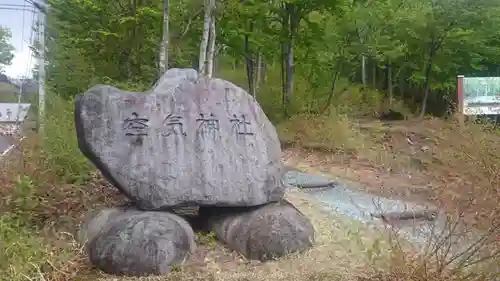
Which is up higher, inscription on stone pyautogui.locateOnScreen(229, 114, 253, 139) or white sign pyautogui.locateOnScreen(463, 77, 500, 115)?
white sign pyautogui.locateOnScreen(463, 77, 500, 115)

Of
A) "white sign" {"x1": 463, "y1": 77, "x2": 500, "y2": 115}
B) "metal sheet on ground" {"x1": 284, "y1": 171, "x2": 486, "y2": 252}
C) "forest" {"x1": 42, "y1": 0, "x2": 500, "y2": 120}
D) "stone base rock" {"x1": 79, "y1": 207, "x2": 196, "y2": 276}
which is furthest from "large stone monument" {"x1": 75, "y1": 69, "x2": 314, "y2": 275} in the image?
"white sign" {"x1": 463, "y1": 77, "x2": 500, "y2": 115}

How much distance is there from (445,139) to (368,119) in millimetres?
6418

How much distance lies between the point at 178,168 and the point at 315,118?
6383 mm

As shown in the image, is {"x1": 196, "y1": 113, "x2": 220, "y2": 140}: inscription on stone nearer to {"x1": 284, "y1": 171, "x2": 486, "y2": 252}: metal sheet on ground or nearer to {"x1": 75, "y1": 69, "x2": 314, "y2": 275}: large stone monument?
{"x1": 75, "y1": 69, "x2": 314, "y2": 275}: large stone monument

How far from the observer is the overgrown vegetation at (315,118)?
3.59 metres

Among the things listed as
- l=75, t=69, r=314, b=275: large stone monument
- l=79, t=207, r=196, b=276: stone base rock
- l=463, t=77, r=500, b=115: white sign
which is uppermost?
l=463, t=77, r=500, b=115: white sign

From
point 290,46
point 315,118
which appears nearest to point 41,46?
point 290,46

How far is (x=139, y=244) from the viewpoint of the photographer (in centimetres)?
369

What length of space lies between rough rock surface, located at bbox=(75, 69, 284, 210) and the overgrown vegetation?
53cm

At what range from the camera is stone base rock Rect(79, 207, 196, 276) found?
145 inches

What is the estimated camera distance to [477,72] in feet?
51.1

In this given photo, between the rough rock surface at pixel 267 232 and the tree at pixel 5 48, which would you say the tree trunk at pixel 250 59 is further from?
the rough rock surface at pixel 267 232

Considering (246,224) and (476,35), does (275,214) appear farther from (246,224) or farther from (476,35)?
(476,35)

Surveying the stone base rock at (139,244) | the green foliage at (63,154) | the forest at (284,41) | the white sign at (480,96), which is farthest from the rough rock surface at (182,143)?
the white sign at (480,96)
